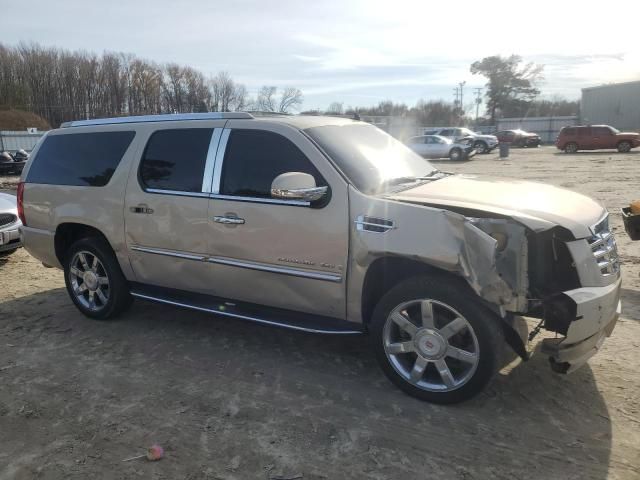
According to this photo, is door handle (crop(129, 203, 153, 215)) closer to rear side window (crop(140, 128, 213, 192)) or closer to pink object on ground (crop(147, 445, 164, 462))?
rear side window (crop(140, 128, 213, 192))

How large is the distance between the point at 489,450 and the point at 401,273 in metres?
1.23

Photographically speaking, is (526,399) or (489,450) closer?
(489,450)

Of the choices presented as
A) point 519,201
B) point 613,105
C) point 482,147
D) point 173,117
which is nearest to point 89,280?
point 173,117

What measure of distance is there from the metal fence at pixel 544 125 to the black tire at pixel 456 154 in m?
30.8

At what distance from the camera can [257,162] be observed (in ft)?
13.0

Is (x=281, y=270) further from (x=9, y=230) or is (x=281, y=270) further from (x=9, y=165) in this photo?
(x=9, y=165)

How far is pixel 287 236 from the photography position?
372 centimetres

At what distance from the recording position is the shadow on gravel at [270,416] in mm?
2838

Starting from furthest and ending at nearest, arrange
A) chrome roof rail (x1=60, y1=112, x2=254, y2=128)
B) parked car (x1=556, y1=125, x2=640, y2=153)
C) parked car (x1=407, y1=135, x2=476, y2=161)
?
parked car (x1=556, y1=125, x2=640, y2=153) < parked car (x1=407, y1=135, x2=476, y2=161) < chrome roof rail (x1=60, y1=112, x2=254, y2=128)

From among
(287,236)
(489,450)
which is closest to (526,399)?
(489,450)

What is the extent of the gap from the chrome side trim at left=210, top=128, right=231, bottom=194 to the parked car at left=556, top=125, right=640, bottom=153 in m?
33.6

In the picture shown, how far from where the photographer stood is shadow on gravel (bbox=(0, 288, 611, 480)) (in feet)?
9.31

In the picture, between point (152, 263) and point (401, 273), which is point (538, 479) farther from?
point (152, 263)

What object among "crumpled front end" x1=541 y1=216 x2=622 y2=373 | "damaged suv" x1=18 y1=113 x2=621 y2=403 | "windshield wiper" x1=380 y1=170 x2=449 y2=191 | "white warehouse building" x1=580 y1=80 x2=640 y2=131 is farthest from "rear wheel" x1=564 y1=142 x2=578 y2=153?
"crumpled front end" x1=541 y1=216 x2=622 y2=373
